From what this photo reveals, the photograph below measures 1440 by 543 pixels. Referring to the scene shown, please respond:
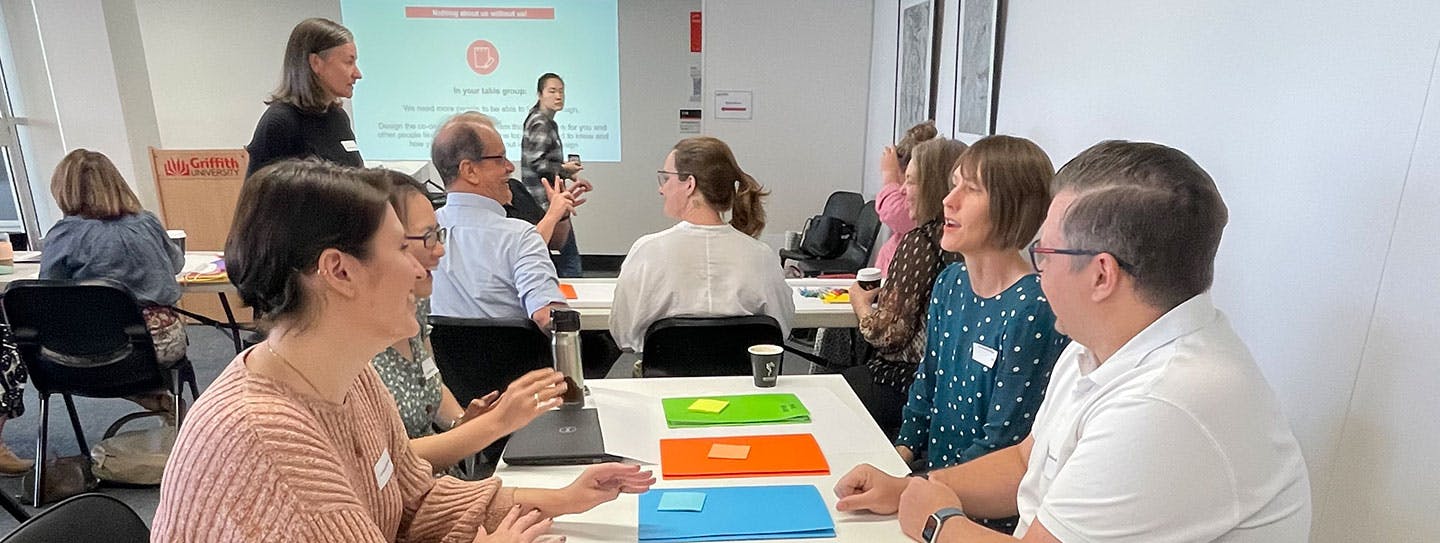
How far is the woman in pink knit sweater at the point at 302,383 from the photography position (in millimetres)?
948

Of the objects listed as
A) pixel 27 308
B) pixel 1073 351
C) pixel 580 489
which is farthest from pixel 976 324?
pixel 27 308

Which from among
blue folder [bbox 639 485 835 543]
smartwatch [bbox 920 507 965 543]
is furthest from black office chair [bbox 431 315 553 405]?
smartwatch [bbox 920 507 965 543]

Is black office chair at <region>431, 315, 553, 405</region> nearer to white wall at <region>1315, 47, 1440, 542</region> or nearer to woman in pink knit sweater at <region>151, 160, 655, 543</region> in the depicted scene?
woman in pink knit sweater at <region>151, 160, 655, 543</region>

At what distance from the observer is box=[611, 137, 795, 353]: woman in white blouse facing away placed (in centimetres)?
244

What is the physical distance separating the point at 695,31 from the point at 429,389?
481cm

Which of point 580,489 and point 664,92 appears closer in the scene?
point 580,489

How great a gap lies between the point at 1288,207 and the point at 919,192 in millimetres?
956

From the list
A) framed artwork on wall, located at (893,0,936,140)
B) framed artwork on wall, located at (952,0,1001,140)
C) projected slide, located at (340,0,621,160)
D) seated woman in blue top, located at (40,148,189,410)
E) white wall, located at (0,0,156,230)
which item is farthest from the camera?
projected slide, located at (340,0,621,160)

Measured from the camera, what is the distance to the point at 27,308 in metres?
2.67

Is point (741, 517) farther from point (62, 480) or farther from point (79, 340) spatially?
point (62, 480)

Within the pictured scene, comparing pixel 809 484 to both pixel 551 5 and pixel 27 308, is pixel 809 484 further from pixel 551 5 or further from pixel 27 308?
pixel 551 5

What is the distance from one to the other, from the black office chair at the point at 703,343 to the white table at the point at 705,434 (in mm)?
289

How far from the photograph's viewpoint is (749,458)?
5.08 ft

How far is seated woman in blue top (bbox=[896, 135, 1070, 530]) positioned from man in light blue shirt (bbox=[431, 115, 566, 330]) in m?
1.21
